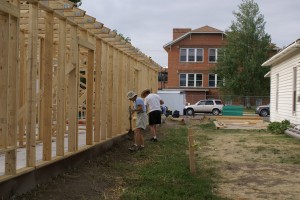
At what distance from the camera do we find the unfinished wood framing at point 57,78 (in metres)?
5.92

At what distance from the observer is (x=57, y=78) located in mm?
7984

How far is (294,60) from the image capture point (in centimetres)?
1736

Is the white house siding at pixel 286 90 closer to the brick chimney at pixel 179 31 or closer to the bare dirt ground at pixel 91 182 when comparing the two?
the bare dirt ground at pixel 91 182

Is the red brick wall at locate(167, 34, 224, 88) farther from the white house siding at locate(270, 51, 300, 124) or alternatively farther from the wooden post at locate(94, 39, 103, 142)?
the wooden post at locate(94, 39, 103, 142)

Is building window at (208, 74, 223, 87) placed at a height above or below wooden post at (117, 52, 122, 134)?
above

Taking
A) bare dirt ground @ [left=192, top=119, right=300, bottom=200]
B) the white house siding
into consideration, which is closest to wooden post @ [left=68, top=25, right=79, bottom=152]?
bare dirt ground @ [left=192, top=119, right=300, bottom=200]

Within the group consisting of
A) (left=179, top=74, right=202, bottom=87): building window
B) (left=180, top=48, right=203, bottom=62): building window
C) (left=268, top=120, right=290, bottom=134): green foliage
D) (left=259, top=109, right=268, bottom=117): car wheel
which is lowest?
(left=259, top=109, right=268, bottom=117): car wheel

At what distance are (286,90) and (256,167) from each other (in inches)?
416

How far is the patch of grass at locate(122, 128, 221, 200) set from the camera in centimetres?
656

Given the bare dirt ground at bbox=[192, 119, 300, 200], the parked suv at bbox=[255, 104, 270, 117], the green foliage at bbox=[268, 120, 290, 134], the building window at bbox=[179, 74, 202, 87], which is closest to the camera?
the bare dirt ground at bbox=[192, 119, 300, 200]

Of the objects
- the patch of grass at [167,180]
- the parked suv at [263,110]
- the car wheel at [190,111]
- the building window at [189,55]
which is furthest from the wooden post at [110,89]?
the building window at [189,55]

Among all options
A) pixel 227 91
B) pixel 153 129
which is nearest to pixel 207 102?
pixel 227 91

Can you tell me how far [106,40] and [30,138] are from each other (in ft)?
Answer: 16.5

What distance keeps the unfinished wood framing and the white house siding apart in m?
6.61
